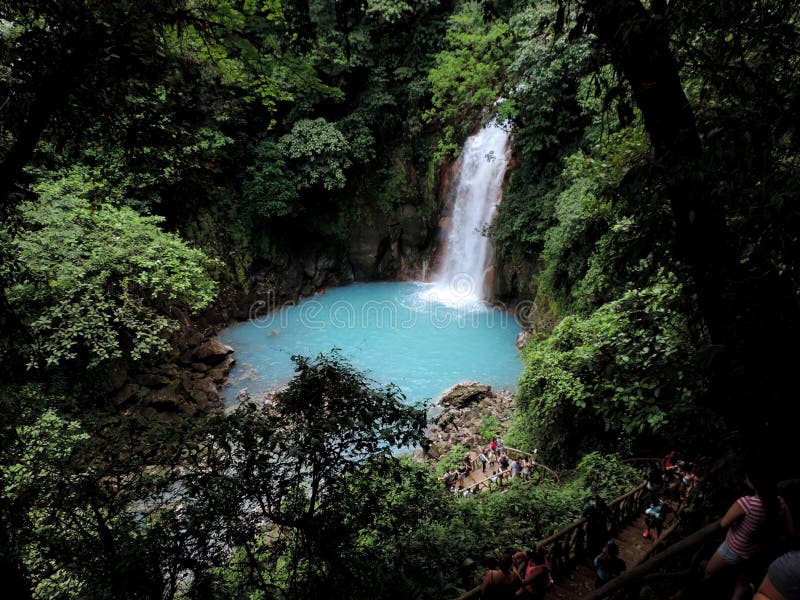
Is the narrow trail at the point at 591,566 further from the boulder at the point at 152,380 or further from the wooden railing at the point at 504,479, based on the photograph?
the boulder at the point at 152,380

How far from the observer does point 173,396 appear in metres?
11.0

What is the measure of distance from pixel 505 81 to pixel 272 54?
40.1 feet

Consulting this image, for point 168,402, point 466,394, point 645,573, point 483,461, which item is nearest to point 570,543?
point 645,573

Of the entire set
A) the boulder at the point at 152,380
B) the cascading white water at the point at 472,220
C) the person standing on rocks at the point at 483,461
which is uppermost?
the cascading white water at the point at 472,220

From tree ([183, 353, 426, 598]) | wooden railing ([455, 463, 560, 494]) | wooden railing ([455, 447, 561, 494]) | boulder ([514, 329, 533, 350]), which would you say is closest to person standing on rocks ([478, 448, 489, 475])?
wooden railing ([455, 447, 561, 494])

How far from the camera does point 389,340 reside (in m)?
16.1

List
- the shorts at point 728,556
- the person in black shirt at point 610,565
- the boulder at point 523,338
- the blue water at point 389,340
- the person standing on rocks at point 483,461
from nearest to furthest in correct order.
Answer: the shorts at point 728,556
the person in black shirt at point 610,565
the person standing on rocks at point 483,461
the blue water at point 389,340
the boulder at point 523,338

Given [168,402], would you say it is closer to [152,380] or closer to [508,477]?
[152,380]

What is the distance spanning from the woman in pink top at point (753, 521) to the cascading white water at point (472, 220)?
50.0 ft

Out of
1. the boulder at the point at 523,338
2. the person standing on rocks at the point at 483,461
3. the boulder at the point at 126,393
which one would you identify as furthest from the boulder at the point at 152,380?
the boulder at the point at 523,338

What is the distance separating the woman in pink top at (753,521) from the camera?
2098 millimetres

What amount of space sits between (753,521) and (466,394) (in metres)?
9.84

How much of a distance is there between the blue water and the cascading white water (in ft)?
3.77

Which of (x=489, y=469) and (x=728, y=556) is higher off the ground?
(x=489, y=469)
